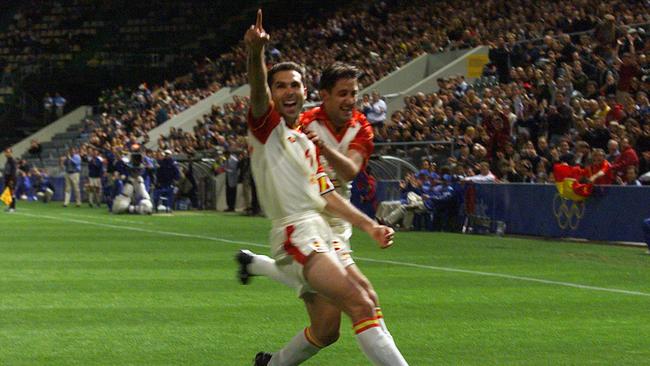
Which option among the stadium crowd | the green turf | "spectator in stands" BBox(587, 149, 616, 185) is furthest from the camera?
the stadium crowd

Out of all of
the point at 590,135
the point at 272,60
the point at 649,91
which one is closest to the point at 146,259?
the point at 590,135

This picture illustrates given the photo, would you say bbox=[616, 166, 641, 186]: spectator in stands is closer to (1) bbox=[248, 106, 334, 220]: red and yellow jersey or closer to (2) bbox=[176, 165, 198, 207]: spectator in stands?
(1) bbox=[248, 106, 334, 220]: red and yellow jersey

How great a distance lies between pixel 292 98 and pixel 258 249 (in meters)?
14.2

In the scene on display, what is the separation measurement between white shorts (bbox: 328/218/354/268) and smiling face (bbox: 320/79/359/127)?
710 mm

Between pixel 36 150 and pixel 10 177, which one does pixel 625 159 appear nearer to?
pixel 10 177

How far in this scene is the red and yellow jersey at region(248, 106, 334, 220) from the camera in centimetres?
710

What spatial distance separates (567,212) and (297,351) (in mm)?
16925

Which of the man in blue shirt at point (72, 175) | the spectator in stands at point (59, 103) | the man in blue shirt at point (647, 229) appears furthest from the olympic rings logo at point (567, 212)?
the spectator in stands at point (59, 103)

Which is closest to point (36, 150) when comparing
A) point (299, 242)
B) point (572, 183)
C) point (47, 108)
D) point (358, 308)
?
point (47, 108)

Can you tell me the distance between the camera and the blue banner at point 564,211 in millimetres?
22203

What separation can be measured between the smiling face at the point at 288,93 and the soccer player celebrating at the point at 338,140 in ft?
0.76

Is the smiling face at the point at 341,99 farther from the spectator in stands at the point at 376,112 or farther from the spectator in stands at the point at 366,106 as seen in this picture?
the spectator in stands at the point at 366,106

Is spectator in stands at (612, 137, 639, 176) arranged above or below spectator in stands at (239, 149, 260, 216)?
above

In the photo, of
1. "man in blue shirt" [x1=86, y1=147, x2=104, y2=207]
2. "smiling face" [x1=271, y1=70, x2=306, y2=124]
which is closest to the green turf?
"smiling face" [x1=271, y1=70, x2=306, y2=124]
